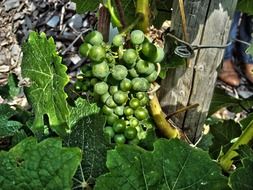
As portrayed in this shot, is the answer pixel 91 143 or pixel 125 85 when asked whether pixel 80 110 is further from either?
pixel 125 85

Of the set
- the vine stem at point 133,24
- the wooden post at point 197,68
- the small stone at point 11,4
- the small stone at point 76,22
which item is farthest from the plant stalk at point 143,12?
the small stone at point 11,4

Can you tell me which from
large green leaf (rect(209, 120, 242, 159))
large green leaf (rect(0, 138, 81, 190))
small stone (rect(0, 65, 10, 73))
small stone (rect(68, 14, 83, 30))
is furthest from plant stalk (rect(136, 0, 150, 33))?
small stone (rect(68, 14, 83, 30))

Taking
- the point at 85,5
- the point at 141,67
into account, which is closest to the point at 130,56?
the point at 141,67

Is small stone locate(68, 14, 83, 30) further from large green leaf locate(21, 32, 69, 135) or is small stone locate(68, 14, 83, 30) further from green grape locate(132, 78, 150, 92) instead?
green grape locate(132, 78, 150, 92)

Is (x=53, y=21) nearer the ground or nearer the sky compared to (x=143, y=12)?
nearer the ground

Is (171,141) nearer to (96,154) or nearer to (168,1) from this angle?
(96,154)

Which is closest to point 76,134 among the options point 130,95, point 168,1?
point 130,95

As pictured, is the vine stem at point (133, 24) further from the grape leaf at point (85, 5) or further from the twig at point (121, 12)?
the grape leaf at point (85, 5)
